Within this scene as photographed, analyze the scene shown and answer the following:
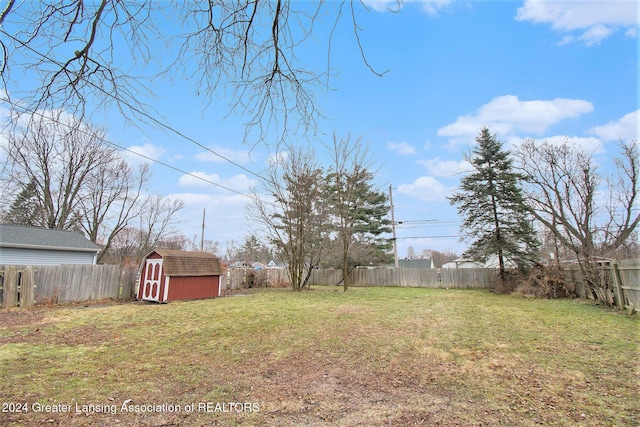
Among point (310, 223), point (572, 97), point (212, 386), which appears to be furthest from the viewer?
point (310, 223)

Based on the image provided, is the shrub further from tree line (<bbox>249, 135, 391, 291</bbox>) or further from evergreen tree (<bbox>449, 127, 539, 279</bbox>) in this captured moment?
tree line (<bbox>249, 135, 391, 291</bbox>)

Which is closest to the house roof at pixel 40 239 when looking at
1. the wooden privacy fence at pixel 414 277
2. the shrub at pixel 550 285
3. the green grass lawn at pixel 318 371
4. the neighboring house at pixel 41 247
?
the neighboring house at pixel 41 247

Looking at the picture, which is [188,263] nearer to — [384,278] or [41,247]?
[41,247]

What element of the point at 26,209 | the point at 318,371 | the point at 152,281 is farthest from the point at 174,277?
the point at 26,209

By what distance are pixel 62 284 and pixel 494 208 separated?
62.3 feet

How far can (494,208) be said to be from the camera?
53.4 feet

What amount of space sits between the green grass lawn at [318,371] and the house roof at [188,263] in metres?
3.91

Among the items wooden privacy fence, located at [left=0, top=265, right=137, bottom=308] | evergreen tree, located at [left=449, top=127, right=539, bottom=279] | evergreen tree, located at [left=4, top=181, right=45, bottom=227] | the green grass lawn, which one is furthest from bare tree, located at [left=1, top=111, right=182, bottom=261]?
evergreen tree, located at [left=449, top=127, right=539, bottom=279]

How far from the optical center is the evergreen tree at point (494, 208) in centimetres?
1539

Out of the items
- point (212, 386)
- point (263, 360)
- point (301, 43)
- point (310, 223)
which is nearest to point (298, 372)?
point (263, 360)

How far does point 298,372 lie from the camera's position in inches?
157

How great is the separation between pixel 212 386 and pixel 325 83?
3.40 m

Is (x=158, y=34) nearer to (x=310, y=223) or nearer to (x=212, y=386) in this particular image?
(x=212, y=386)

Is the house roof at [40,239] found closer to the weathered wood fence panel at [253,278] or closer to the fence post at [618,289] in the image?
the weathered wood fence panel at [253,278]
